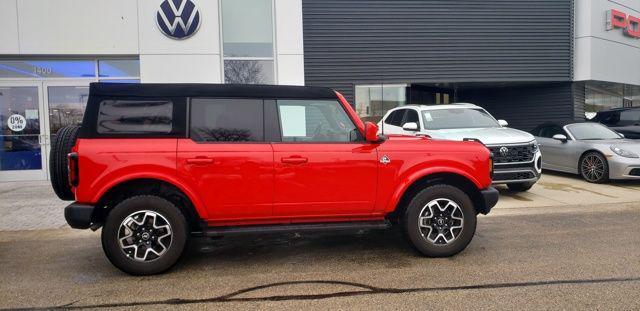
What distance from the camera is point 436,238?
17.0ft

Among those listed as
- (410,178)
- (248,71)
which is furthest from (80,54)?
(410,178)

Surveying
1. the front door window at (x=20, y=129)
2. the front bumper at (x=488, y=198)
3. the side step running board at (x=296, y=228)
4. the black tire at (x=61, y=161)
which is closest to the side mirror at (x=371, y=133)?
the side step running board at (x=296, y=228)

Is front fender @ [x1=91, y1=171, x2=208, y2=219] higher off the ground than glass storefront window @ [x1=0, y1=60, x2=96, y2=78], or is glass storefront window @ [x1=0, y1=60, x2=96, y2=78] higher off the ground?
glass storefront window @ [x1=0, y1=60, x2=96, y2=78]

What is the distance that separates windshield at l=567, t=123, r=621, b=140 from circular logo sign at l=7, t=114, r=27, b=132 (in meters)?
13.3

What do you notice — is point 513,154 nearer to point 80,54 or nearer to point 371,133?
point 371,133

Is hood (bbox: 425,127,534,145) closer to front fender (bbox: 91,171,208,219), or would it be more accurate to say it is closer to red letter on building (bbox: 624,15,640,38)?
front fender (bbox: 91,171,208,219)

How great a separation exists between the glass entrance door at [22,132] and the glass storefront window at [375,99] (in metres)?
8.43

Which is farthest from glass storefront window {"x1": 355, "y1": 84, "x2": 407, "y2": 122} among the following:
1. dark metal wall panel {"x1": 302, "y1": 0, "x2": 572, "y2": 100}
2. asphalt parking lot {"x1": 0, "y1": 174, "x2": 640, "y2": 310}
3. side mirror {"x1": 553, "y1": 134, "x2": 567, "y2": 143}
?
asphalt parking lot {"x1": 0, "y1": 174, "x2": 640, "y2": 310}

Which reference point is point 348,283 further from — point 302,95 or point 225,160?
point 302,95

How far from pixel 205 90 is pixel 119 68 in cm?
854

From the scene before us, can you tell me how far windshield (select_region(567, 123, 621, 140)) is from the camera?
11.2m

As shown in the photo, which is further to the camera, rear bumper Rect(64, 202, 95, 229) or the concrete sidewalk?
the concrete sidewalk

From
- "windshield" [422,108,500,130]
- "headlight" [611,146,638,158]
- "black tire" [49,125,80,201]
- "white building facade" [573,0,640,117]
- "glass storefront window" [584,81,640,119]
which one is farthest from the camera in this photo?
"glass storefront window" [584,81,640,119]

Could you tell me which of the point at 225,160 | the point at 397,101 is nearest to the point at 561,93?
the point at 397,101
